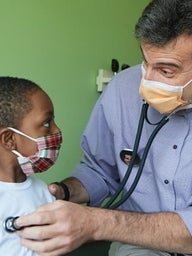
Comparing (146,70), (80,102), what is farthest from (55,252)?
(80,102)

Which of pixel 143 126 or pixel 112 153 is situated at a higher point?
pixel 143 126

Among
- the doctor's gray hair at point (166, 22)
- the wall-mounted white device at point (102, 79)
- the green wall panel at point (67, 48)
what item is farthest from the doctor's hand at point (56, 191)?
the wall-mounted white device at point (102, 79)

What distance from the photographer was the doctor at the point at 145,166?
1023 mm

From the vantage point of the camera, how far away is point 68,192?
1.40 m

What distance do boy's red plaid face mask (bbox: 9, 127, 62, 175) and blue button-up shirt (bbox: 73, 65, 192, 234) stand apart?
40cm

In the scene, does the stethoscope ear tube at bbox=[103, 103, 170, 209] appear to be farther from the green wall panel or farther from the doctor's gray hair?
the green wall panel

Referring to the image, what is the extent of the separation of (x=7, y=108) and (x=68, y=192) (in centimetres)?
41

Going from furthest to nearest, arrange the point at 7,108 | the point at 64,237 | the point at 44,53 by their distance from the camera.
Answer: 1. the point at 44,53
2. the point at 7,108
3. the point at 64,237

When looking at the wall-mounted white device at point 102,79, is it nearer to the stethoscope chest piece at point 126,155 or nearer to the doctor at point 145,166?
the doctor at point 145,166

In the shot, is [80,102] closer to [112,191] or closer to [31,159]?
[112,191]

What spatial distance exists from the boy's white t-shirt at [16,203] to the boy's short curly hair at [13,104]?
0.17 meters

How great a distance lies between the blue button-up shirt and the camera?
1373 mm

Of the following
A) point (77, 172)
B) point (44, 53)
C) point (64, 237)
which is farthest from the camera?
point (44, 53)

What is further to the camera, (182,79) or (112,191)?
(112,191)
